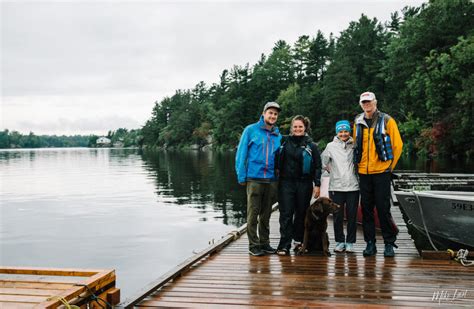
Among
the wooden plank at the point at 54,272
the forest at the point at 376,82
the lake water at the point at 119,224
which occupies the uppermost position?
the forest at the point at 376,82

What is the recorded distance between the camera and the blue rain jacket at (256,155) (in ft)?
19.4

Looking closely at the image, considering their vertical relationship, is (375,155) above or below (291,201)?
above

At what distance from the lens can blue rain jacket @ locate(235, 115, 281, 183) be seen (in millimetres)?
5906

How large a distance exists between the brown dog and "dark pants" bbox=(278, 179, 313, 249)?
169mm

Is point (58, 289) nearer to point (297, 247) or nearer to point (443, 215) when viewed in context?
point (297, 247)

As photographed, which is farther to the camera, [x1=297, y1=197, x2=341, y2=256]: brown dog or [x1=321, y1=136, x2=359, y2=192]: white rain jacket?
[x1=321, y1=136, x2=359, y2=192]: white rain jacket

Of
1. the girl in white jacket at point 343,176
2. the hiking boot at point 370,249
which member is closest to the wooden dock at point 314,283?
the hiking boot at point 370,249

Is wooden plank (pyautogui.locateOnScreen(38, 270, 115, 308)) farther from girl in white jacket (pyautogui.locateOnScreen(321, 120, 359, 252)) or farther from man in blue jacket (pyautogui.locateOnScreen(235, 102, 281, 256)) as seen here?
girl in white jacket (pyautogui.locateOnScreen(321, 120, 359, 252))

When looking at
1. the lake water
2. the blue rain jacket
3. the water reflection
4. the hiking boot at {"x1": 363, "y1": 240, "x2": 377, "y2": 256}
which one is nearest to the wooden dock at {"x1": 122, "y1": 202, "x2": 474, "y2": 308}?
the hiking boot at {"x1": 363, "y1": 240, "x2": 377, "y2": 256}

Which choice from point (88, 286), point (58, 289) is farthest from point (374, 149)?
point (58, 289)

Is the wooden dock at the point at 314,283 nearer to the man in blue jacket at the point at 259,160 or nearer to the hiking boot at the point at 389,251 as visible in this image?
the hiking boot at the point at 389,251

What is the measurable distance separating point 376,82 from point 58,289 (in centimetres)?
5879

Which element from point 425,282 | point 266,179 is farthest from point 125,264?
point 425,282

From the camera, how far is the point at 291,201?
6000mm
